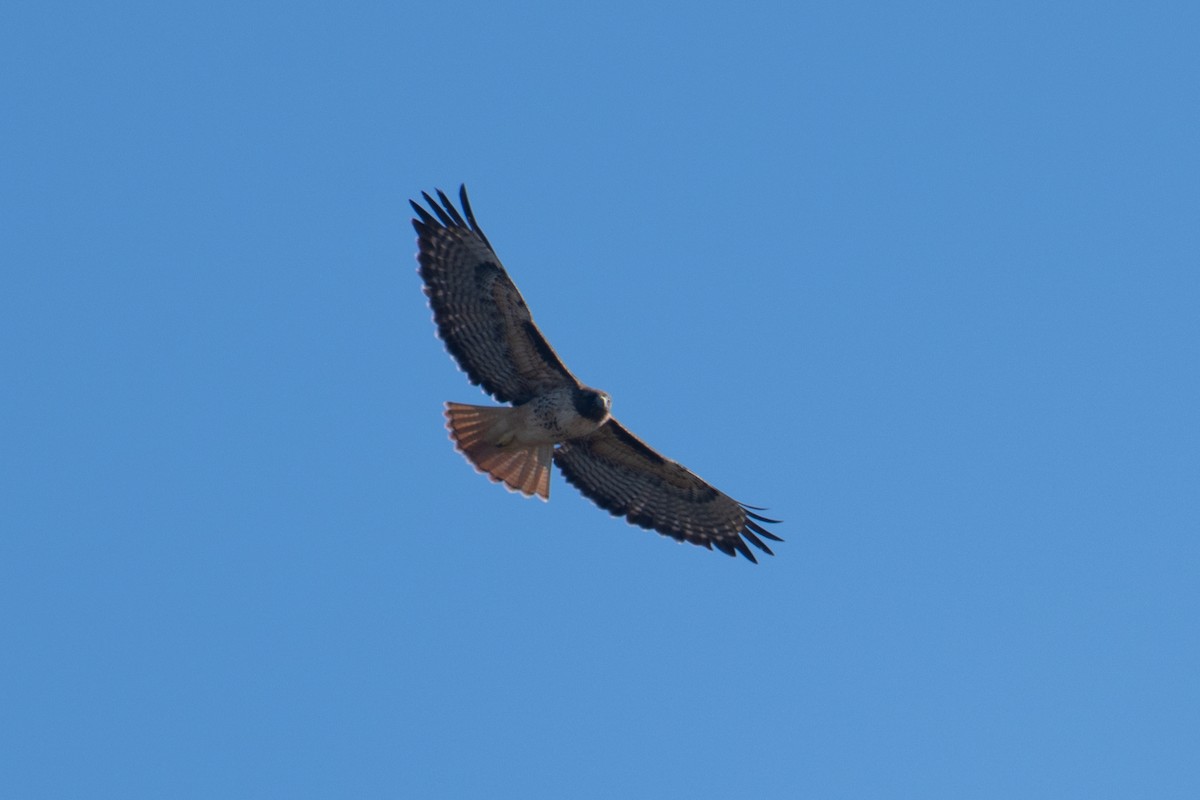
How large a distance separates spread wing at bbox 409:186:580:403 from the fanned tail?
0.26 m

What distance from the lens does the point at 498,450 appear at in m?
17.7

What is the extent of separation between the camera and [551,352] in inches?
687

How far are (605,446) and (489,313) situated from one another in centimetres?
180

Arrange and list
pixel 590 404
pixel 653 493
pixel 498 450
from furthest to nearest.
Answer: pixel 653 493 < pixel 498 450 < pixel 590 404

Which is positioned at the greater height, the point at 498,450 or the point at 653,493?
the point at 653,493

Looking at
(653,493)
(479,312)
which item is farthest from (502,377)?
(653,493)

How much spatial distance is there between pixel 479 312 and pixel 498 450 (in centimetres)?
126

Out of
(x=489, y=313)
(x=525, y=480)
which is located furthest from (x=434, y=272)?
(x=525, y=480)

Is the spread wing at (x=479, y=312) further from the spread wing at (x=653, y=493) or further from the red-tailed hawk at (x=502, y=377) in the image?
the spread wing at (x=653, y=493)

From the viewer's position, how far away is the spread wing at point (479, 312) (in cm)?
1730

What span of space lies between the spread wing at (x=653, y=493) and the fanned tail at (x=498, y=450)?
57 centimetres

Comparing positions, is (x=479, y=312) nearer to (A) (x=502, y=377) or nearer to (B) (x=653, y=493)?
(A) (x=502, y=377)

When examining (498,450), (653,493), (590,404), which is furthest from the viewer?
(653,493)

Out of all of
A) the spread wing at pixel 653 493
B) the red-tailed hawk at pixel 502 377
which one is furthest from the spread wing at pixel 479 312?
the spread wing at pixel 653 493
